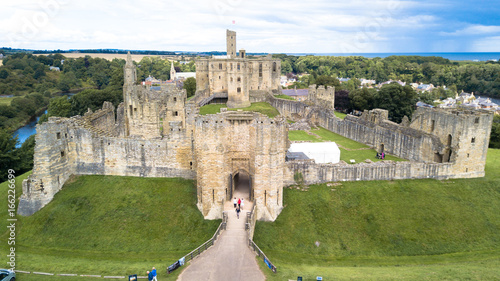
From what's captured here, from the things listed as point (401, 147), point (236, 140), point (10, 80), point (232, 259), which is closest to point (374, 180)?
point (401, 147)

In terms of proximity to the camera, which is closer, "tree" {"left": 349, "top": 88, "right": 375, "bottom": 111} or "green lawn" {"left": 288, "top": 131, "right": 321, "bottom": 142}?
"green lawn" {"left": 288, "top": 131, "right": 321, "bottom": 142}

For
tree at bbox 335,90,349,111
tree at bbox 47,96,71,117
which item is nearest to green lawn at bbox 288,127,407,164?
tree at bbox 335,90,349,111

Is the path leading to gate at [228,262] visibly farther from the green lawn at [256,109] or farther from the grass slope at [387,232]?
the green lawn at [256,109]

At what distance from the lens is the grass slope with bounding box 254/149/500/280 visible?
23516 mm

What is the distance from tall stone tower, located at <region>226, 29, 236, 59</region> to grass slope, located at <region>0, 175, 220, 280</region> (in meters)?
47.6

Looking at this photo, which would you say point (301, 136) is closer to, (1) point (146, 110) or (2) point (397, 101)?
(1) point (146, 110)

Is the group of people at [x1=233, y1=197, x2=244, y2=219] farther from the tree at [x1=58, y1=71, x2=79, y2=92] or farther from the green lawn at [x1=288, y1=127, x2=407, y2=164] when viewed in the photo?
the tree at [x1=58, y1=71, x2=79, y2=92]

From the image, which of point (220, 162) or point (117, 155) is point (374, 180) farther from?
point (117, 155)

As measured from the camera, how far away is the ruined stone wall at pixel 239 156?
87.7ft

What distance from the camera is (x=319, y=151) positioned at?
37250mm

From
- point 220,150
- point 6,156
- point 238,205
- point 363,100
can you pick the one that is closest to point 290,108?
point 363,100

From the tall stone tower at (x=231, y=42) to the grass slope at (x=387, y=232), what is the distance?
4981 cm

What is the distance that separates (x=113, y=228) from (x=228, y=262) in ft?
34.4

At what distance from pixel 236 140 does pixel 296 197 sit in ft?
23.2
